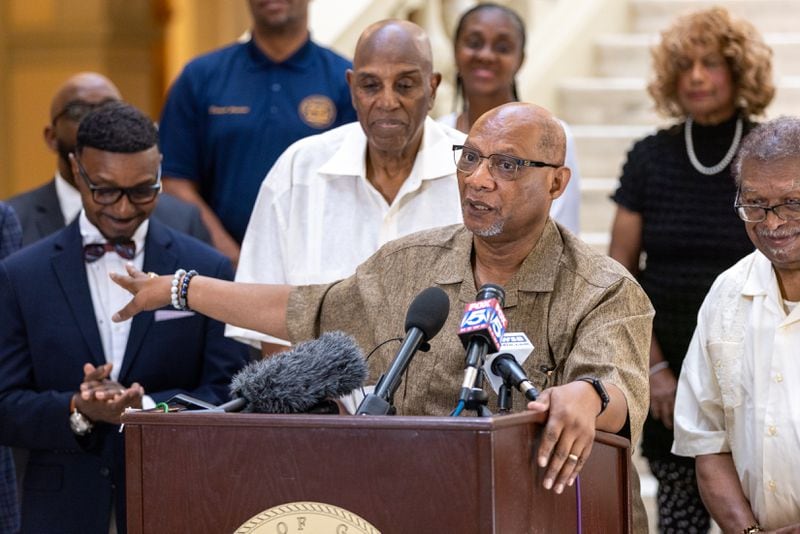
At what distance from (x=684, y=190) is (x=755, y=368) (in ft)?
4.39

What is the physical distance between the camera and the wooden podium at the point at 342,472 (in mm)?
2990

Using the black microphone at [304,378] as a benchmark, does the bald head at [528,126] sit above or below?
above

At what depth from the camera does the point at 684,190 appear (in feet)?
17.3

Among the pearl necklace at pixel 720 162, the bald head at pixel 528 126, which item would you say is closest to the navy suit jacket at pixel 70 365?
the bald head at pixel 528 126

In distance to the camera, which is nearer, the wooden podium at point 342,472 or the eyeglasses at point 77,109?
the wooden podium at point 342,472

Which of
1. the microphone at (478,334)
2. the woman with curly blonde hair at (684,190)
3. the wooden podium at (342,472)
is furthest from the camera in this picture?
the woman with curly blonde hair at (684,190)

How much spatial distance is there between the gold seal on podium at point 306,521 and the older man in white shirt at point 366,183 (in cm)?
153

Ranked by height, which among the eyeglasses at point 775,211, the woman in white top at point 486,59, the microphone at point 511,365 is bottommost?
the microphone at point 511,365

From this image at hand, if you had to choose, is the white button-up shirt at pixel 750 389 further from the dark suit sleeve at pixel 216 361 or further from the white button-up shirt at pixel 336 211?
the dark suit sleeve at pixel 216 361

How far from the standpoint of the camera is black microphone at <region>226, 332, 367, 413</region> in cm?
329

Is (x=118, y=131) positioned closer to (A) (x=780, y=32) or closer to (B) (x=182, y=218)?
(B) (x=182, y=218)

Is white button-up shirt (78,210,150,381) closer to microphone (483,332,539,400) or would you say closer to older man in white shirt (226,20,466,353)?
older man in white shirt (226,20,466,353)

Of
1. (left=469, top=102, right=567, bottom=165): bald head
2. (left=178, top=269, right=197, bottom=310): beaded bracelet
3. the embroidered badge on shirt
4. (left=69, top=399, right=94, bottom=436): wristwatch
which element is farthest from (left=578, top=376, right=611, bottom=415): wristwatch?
the embroidered badge on shirt

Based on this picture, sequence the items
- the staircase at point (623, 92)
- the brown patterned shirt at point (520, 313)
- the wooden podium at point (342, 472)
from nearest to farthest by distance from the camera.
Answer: the wooden podium at point (342, 472)
the brown patterned shirt at point (520, 313)
the staircase at point (623, 92)
